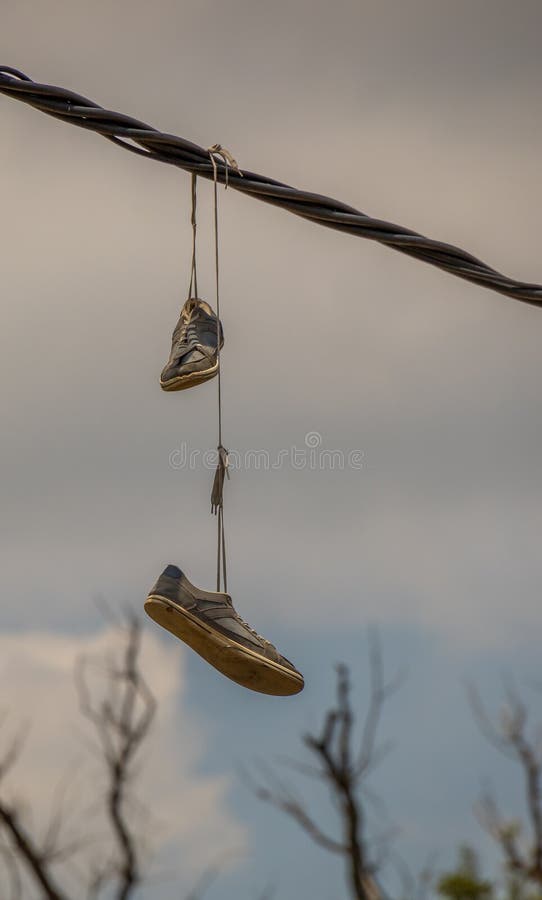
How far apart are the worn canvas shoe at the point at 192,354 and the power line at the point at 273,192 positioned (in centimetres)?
77

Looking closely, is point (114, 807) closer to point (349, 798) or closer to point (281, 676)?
point (349, 798)

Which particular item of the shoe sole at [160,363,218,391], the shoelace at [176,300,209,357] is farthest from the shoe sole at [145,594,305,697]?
the shoelace at [176,300,209,357]

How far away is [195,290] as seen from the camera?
4730 mm

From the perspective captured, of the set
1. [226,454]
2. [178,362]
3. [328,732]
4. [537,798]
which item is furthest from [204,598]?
[537,798]

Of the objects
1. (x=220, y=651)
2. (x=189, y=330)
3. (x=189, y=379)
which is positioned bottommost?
(x=220, y=651)

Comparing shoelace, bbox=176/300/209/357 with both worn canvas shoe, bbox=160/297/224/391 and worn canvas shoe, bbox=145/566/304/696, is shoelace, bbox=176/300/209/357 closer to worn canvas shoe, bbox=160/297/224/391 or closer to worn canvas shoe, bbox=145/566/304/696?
worn canvas shoe, bbox=160/297/224/391

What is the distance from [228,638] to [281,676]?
0.22m

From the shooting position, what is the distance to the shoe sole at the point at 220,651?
14.7 feet

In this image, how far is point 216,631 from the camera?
4.52 meters

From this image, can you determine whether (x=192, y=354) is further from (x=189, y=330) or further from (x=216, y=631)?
(x=216, y=631)

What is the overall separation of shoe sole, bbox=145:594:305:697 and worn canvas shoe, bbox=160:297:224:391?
2.21 feet

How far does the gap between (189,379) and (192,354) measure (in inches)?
3.1

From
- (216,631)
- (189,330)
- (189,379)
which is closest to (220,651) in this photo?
(216,631)

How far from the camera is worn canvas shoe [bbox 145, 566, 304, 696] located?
450cm
